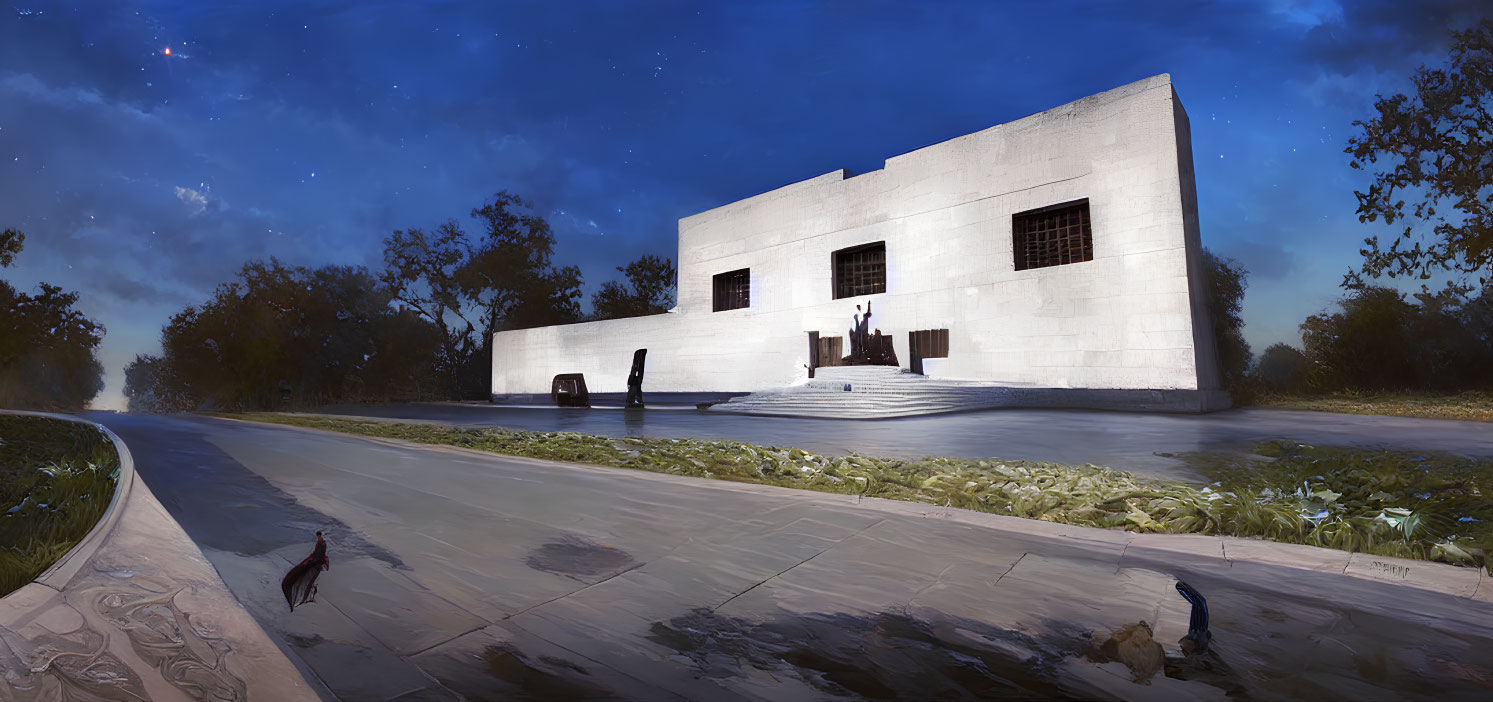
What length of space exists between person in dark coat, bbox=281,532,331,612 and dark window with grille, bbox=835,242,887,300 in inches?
823

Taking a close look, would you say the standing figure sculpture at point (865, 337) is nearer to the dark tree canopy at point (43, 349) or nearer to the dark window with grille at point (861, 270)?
the dark window with grille at point (861, 270)

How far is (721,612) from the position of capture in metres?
2.46

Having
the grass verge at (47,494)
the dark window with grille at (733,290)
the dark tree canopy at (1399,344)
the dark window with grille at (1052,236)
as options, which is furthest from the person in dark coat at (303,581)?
the dark tree canopy at (1399,344)

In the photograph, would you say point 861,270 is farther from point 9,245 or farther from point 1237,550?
point 9,245

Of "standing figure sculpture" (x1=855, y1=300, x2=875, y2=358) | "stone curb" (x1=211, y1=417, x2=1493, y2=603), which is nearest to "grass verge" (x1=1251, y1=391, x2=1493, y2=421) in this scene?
"standing figure sculpture" (x1=855, y1=300, x2=875, y2=358)

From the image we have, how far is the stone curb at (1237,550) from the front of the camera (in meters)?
2.63

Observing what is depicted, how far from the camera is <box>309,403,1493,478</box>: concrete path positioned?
7.42 metres

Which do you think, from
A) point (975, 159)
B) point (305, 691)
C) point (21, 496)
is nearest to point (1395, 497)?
point (305, 691)

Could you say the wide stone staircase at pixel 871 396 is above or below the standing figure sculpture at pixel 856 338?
below

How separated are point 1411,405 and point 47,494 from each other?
81.2 ft

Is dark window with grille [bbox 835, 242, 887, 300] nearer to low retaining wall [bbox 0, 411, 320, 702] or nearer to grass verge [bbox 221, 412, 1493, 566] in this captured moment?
grass verge [bbox 221, 412, 1493, 566]

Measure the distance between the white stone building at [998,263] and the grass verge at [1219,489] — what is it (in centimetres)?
986

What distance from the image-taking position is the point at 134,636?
2129 mm

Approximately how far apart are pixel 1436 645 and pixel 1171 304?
16566 mm
